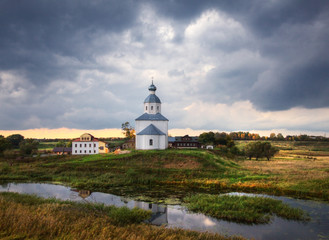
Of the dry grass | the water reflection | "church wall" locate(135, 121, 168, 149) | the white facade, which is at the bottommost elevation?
the water reflection

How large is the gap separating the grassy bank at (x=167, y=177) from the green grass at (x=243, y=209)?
3068mm

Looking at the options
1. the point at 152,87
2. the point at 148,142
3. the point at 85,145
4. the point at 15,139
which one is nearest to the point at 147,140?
the point at 148,142

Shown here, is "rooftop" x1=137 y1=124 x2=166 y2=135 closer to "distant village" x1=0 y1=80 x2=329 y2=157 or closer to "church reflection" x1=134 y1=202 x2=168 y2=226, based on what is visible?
"distant village" x1=0 y1=80 x2=329 y2=157

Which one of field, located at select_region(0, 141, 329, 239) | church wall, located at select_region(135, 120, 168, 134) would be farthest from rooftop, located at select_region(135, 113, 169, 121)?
field, located at select_region(0, 141, 329, 239)

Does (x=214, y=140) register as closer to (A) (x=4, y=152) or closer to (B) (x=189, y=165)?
(B) (x=189, y=165)

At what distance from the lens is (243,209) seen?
15.8 metres

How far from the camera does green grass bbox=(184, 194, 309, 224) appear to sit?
1484cm

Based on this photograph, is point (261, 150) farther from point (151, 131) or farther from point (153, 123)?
point (151, 131)

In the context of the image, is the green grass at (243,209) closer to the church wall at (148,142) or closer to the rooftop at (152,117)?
the church wall at (148,142)

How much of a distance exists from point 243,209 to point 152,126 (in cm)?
3211

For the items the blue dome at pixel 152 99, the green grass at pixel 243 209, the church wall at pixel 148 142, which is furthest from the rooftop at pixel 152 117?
the green grass at pixel 243 209

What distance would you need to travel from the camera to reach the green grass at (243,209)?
48.7ft

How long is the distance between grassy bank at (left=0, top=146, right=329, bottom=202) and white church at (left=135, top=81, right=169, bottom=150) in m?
5.55

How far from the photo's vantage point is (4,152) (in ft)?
188
